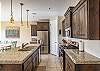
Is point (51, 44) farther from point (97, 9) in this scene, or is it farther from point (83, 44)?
point (97, 9)

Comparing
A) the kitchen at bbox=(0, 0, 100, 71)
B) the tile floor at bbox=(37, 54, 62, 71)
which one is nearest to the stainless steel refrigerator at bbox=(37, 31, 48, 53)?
the kitchen at bbox=(0, 0, 100, 71)

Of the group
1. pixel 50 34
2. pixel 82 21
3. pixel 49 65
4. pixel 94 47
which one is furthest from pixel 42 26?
pixel 94 47

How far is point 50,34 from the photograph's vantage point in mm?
13305

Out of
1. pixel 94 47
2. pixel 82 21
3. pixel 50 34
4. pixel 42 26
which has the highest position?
pixel 42 26

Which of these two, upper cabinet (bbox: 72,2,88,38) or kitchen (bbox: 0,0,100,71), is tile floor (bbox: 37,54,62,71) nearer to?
kitchen (bbox: 0,0,100,71)

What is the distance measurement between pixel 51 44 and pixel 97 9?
9961mm

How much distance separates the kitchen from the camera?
11.1ft

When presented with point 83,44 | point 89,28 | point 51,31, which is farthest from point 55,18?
point 89,28

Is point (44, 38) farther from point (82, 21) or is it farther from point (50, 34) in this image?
point (82, 21)

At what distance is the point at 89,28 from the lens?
346 cm

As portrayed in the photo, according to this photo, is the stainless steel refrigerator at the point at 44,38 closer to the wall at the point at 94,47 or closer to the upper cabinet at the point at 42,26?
the upper cabinet at the point at 42,26

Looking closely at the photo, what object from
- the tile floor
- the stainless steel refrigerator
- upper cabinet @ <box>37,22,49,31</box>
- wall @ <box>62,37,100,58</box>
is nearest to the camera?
wall @ <box>62,37,100,58</box>

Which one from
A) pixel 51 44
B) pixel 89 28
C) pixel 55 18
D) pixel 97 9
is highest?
pixel 55 18

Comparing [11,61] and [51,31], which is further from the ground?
[51,31]
